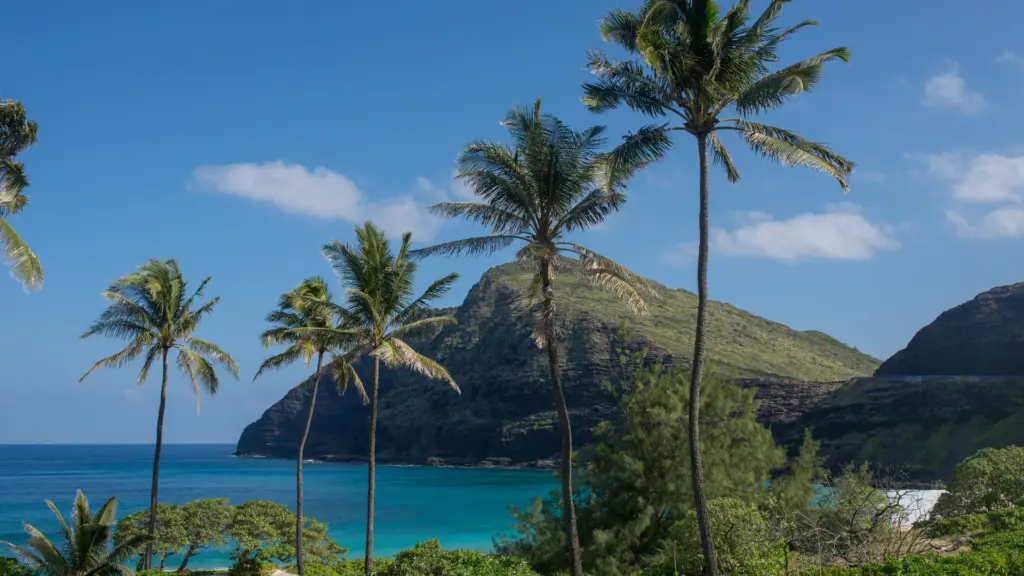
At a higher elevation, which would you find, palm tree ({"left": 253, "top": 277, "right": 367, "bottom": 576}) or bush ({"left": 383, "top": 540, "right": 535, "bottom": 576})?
palm tree ({"left": 253, "top": 277, "right": 367, "bottom": 576})

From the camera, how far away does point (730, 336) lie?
13100 cm

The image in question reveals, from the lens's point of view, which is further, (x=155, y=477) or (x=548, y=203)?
(x=155, y=477)

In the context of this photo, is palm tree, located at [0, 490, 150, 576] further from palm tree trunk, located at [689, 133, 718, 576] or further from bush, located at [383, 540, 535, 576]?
palm tree trunk, located at [689, 133, 718, 576]

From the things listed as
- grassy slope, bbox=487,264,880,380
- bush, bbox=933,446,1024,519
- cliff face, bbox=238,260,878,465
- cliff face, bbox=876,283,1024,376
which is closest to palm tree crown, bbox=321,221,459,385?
bush, bbox=933,446,1024,519

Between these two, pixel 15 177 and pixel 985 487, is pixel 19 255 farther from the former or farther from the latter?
pixel 985 487

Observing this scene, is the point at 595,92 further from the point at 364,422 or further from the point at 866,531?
the point at 364,422

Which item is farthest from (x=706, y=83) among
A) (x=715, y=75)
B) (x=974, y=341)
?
(x=974, y=341)

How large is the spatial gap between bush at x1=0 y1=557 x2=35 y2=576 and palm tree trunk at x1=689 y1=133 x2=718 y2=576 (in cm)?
1585

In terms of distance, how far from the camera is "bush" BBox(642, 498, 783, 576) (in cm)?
1756

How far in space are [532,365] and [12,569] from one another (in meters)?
114

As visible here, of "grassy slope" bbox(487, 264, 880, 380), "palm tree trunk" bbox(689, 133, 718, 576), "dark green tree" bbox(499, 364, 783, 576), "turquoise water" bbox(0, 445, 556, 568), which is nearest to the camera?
"palm tree trunk" bbox(689, 133, 718, 576)

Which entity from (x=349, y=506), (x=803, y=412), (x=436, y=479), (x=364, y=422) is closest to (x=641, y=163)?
(x=349, y=506)

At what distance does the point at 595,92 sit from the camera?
635 inches

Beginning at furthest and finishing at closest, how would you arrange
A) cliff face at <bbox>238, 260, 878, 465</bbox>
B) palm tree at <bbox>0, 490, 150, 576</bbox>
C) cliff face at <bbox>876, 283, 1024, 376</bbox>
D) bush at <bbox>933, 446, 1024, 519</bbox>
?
1. cliff face at <bbox>238, 260, 878, 465</bbox>
2. cliff face at <bbox>876, 283, 1024, 376</bbox>
3. bush at <bbox>933, 446, 1024, 519</bbox>
4. palm tree at <bbox>0, 490, 150, 576</bbox>
